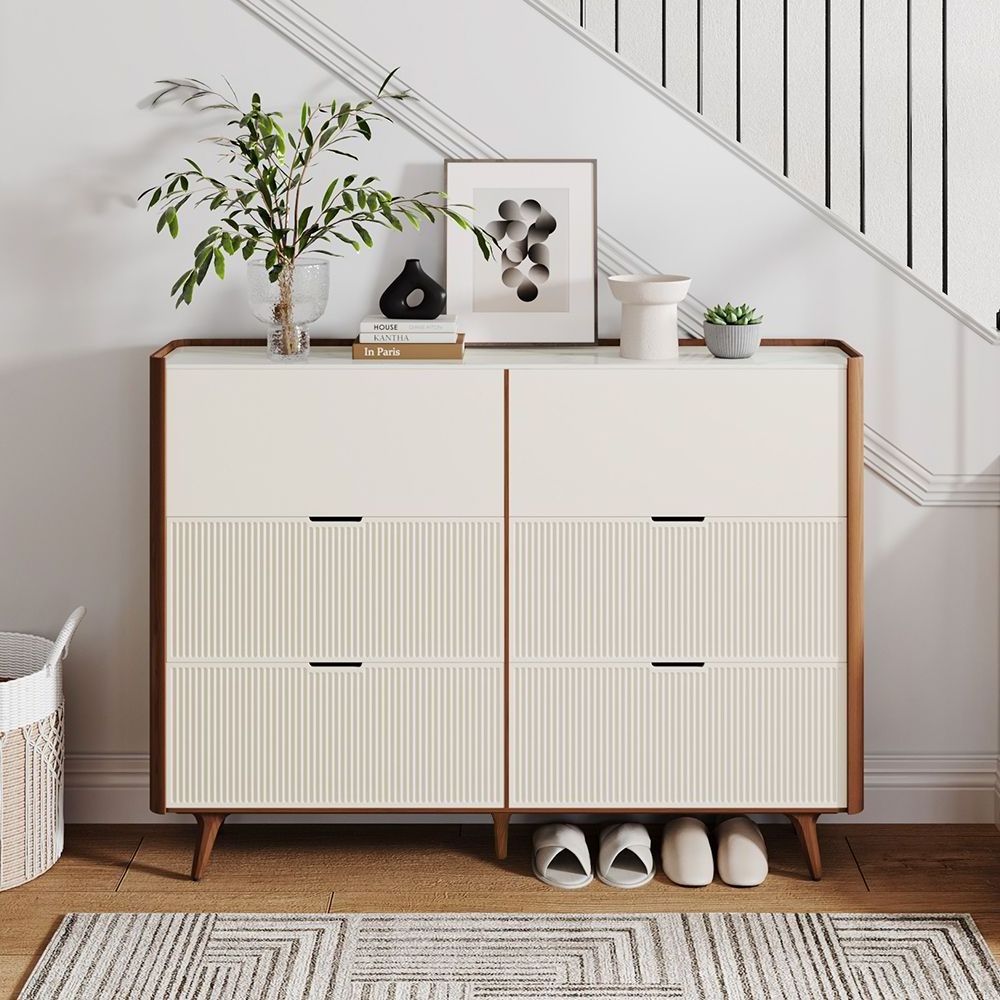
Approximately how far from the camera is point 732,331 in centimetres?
244

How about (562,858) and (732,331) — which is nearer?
(732,331)

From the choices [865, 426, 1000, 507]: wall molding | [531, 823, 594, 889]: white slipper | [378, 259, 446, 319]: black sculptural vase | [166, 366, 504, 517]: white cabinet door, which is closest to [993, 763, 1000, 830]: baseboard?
[865, 426, 1000, 507]: wall molding

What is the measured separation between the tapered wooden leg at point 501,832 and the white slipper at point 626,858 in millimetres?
196

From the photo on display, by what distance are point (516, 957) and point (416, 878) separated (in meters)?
0.36

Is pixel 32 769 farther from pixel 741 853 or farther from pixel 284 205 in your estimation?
pixel 741 853

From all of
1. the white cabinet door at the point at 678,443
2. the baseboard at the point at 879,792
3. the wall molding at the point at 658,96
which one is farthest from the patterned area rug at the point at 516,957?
the wall molding at the point at 658,96

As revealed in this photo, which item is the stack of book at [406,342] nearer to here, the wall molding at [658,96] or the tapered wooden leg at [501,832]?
the wall molding at [658,96]

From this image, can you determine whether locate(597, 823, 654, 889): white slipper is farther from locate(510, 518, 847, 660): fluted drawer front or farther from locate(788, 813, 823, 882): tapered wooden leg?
locate(510, 518, 847, 660): fluted drawer front

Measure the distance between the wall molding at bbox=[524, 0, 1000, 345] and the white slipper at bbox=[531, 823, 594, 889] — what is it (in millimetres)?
1345

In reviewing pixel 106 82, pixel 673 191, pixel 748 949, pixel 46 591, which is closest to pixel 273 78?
pixel 106 82

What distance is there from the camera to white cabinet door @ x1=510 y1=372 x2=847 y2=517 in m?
2.38

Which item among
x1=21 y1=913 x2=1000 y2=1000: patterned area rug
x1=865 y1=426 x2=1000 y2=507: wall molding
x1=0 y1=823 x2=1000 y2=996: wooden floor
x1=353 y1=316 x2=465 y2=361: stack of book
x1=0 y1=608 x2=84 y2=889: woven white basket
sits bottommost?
x1=21 y1=913 x2=1000 y2=1000: patterned area rug

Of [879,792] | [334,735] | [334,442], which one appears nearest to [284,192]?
[334,442]

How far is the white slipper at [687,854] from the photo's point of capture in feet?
8.20
